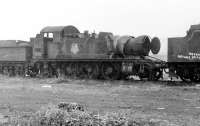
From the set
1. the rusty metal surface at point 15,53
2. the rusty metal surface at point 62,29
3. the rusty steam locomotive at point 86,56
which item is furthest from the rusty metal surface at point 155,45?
the rusty metal surface at point 15,53

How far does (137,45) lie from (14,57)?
11.2 metres

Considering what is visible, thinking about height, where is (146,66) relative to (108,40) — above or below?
below

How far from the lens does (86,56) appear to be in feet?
84.5

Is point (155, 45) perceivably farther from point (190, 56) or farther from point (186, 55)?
point (190, 56)

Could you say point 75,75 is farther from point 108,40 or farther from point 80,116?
point 80,116

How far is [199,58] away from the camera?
20500 millimetres

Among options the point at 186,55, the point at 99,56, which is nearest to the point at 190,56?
the point at 186,55

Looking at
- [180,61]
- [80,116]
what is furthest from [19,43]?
[80,116]

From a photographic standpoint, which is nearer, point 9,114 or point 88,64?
point 9,114

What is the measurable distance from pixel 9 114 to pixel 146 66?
13639 mm

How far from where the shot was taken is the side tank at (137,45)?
2394cm

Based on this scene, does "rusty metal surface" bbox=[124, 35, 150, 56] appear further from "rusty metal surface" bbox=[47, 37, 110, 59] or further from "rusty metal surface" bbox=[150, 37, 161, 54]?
"rusty metal surface" bbox=[47, 37, 110, 59]

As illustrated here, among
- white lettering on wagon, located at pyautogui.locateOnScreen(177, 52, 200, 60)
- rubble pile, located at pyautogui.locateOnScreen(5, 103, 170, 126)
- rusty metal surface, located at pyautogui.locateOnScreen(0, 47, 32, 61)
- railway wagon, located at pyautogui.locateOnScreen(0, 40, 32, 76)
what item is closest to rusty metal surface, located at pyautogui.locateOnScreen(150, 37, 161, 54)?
white lettering on wagon, located at pyautogui.locateOnScreen(177, 52, 200, 60)

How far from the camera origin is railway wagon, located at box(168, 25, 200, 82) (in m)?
20.9
